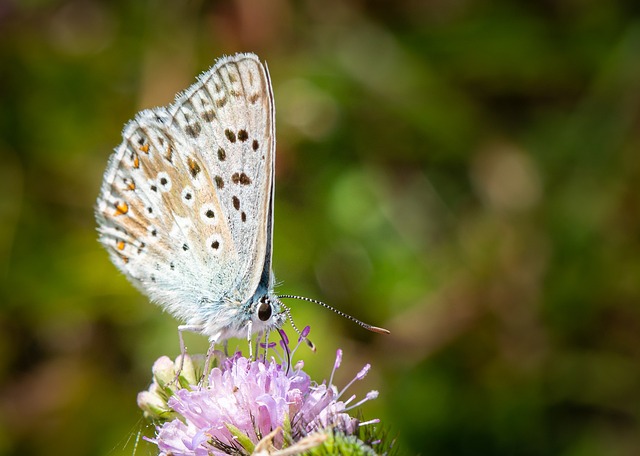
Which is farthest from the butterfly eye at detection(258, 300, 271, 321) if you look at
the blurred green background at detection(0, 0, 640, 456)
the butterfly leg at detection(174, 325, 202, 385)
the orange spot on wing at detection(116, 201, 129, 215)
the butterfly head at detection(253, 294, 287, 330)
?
the blurred green background at detection(0, 0, 640, 456)

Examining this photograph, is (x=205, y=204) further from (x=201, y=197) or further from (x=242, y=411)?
(x=242, y=411)

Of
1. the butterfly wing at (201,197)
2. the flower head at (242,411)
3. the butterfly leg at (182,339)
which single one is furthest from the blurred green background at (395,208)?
the flower head at (242,411)

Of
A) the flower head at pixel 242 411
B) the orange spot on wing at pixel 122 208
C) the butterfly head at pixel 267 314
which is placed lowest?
the flower head at pixel 242 411

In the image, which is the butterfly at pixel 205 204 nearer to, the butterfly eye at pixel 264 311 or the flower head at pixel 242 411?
the butterfly eye at pixel 264 311

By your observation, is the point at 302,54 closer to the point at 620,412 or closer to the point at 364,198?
the point at 364,198

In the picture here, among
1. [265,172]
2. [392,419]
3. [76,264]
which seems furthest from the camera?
[76,264]

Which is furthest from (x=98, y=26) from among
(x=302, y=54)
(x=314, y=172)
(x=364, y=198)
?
(x=364, y=198)

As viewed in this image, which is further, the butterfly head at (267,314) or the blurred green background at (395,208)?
the blurred green background at (395,208)
